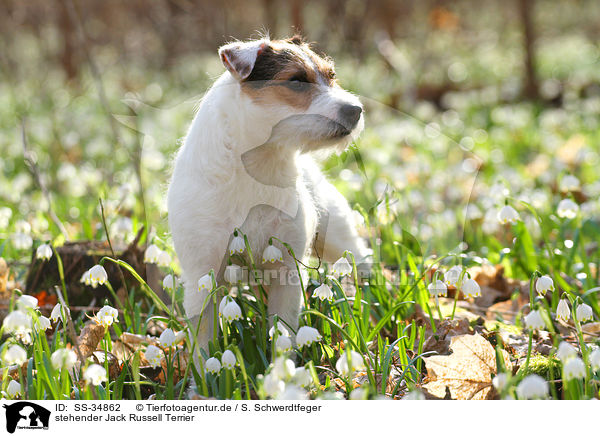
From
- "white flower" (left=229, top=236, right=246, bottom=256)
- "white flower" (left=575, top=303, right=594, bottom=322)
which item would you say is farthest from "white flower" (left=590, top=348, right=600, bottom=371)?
"white flower" (left=229, top=236, right=246, bottom=256)

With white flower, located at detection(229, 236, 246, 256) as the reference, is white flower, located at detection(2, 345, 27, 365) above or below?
below

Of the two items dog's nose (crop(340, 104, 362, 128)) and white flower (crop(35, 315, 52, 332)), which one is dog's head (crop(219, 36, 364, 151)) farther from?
white flower (crop(35, 315, 52, 332))

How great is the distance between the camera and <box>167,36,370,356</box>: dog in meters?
2.88

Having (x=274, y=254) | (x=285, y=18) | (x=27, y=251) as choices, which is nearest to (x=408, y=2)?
(x=285, y=18)

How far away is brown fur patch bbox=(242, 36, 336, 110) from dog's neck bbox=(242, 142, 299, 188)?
216 mm

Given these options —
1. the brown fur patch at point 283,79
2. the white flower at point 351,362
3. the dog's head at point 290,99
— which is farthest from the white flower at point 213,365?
the brown fur patch at point 283,79

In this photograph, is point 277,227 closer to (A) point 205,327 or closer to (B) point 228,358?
(A) point 205,327

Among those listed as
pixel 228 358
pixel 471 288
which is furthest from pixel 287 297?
pixel 471 288

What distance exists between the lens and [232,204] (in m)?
2.95

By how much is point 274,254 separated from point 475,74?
43.9ft

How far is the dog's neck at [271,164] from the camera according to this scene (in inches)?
118

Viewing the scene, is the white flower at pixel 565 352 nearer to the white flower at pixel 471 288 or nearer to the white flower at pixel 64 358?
the white flower at pixel 471 288
